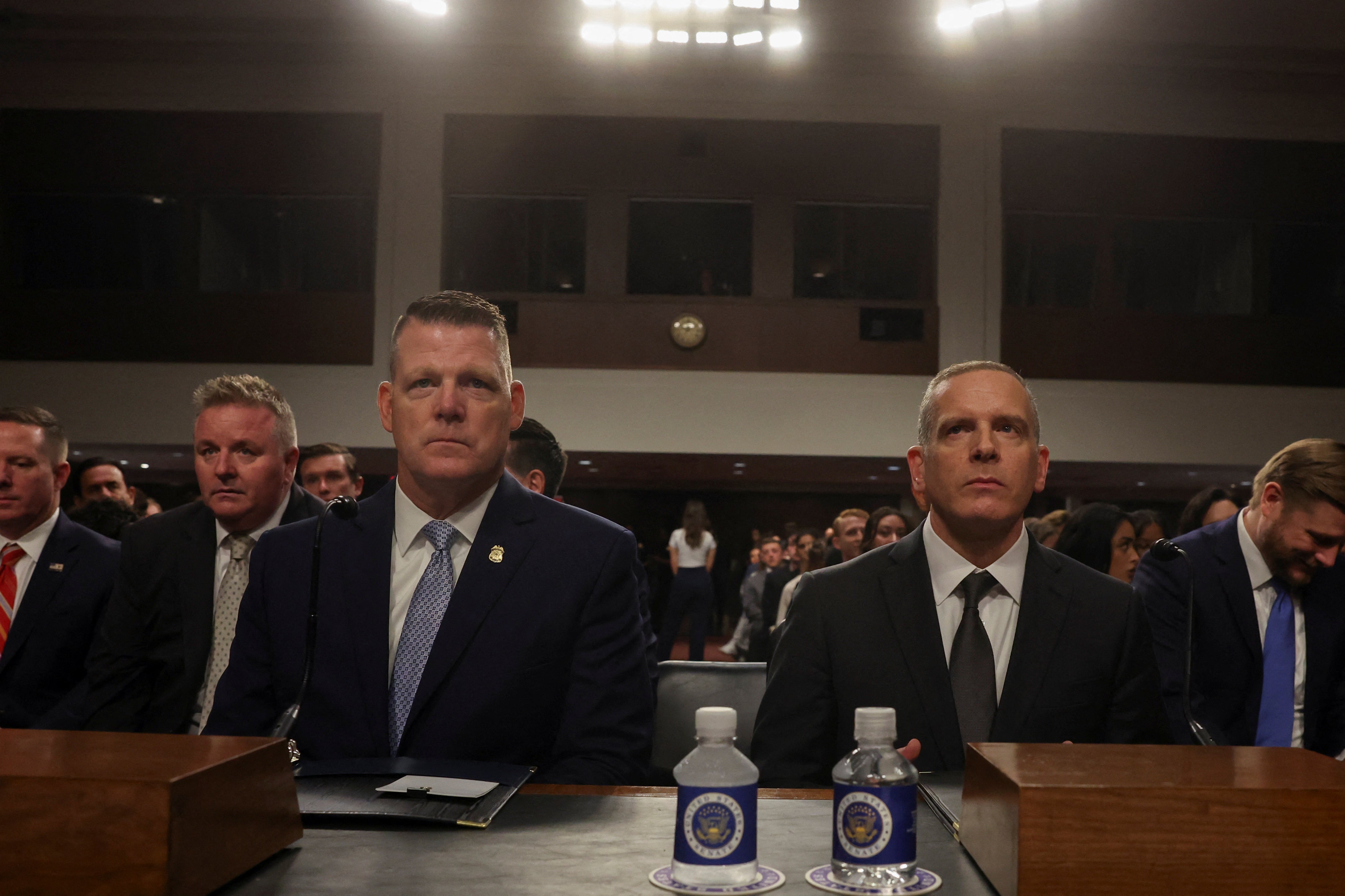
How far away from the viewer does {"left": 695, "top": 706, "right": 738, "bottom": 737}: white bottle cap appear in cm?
110

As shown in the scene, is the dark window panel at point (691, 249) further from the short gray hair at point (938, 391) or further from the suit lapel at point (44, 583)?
the short gray hair at point (938, 391)

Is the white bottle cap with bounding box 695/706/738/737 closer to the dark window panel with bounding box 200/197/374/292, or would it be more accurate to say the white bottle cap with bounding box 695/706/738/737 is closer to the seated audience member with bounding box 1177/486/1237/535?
the seated audience member with bounding box 1177/486/1237/535

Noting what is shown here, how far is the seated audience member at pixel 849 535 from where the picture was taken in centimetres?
638

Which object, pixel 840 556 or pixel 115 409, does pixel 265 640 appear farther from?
pixel 115 409

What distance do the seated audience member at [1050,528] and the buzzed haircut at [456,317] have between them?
4021mm

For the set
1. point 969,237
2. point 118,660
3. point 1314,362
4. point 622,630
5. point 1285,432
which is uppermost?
point 969,237

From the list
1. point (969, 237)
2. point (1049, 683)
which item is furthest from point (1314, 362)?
point (1049, 683)

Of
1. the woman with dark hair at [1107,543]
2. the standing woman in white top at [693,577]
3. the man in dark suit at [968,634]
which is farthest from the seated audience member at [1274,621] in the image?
the standing woman in white top at [693,577]

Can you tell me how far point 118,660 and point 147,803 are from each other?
1973 mm

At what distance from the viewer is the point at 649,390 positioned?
9.89m

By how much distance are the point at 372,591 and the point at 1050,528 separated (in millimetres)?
4381

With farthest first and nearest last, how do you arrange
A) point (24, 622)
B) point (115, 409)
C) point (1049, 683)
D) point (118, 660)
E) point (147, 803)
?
point (115, 409) → point (24, 622) → point (118, 660) → point (1049, 683) → point (147, 803)

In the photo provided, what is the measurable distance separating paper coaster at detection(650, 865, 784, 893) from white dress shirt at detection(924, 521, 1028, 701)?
99 centimetres

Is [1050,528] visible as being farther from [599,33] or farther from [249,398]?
[599,33]
